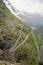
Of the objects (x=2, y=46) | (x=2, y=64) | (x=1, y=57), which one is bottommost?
(x=2, y=64)

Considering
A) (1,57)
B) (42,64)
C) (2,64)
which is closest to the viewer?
(2,64)

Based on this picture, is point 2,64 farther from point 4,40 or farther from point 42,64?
point 4,40

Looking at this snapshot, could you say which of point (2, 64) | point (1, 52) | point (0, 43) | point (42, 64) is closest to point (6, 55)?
point (1, 52)

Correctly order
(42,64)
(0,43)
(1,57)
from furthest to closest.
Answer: (0,43) → (1,57) → (42,64)

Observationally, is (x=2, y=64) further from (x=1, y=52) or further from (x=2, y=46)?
(x=2, y=46)

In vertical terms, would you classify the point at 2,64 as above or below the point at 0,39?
below

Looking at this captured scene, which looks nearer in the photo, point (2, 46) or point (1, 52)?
point (1, 52)

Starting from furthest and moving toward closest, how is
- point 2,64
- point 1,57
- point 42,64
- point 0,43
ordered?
point 0,43
point 1,57
point 42,64
point 2,64

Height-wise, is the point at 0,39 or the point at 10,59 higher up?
the point at 0,39

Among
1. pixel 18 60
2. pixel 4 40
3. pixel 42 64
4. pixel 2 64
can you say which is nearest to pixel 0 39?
pixel 4 40
